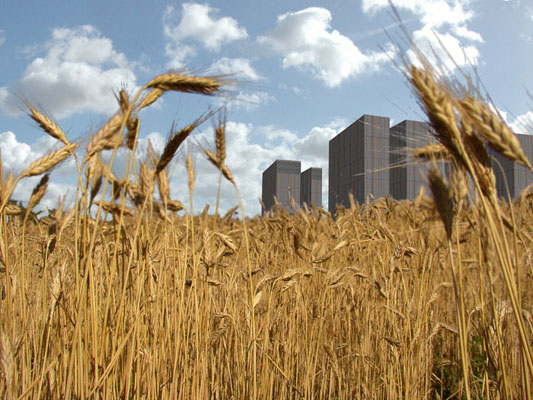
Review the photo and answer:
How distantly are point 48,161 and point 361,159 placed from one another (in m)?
17.6

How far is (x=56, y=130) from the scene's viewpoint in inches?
57.6

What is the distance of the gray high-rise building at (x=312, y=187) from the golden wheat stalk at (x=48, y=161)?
25968 mm

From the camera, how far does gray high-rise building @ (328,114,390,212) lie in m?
17.1

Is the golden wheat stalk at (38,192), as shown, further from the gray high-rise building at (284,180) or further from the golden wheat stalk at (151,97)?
the gray high-rise building at (284,180)

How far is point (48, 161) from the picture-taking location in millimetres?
1332

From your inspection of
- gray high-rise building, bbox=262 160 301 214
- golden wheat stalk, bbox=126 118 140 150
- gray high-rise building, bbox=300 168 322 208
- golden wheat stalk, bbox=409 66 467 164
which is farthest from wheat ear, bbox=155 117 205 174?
gray high-rise building, bbox=300 168 322 208

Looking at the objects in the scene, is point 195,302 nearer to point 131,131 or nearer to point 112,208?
point 112,208

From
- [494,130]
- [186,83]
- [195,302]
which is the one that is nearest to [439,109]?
[494,130]

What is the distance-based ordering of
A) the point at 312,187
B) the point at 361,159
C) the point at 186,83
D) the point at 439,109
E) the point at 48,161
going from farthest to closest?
the point at 312,187, the point at 361,159, the point at 48,161, the point at 186,83, the point at 439,109

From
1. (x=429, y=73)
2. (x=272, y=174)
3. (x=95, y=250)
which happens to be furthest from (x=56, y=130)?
(x=272, y=174)

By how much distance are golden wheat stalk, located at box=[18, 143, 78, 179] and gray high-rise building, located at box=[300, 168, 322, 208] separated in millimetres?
25968

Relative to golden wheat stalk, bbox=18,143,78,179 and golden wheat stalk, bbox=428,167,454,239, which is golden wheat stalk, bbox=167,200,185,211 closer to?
golden wheat stalk, bbox=18,143,78,179

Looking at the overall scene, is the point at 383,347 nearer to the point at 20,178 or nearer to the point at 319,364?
the point at 319,364

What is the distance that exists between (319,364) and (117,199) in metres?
1.38
